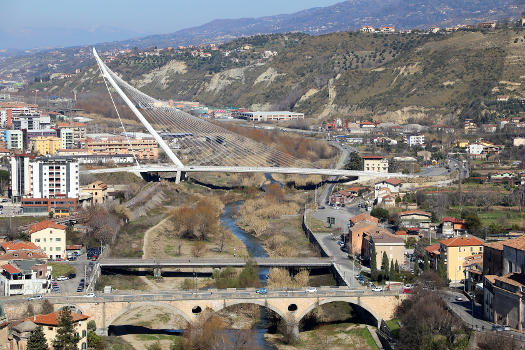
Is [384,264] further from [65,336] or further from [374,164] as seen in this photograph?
[374,164]

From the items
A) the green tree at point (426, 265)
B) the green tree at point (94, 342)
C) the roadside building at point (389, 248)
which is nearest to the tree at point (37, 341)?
the green tree at point (94, 342)

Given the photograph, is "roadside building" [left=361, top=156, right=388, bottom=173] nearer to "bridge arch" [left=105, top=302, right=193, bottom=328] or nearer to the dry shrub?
the dry shrub

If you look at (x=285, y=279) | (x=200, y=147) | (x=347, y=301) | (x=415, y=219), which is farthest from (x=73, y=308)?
(x=200, y=147)

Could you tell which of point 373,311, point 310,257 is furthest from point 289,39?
point 373,311

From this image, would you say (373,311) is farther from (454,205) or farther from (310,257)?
(454,205)

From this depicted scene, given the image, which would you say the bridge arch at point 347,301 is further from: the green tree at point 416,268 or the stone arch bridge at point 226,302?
the green tree at point 416,268

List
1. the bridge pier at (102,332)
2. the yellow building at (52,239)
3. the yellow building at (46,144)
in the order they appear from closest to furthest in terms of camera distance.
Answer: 1. the bridge pier at (102,332)
2. the yellow building at (52,239)
3. the yellow building at (46,144)
